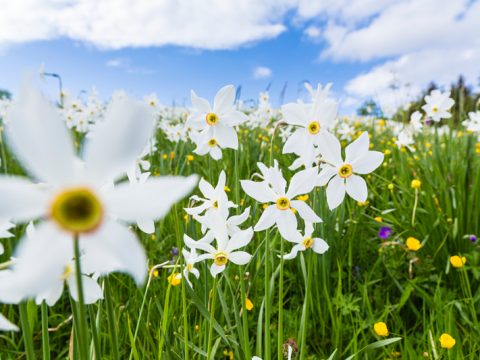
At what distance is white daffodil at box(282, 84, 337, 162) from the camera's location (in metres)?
1.12

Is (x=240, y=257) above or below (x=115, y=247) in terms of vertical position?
below

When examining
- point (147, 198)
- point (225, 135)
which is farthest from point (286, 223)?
point (147, 198)

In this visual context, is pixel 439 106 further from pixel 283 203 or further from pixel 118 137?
pixel 118 137

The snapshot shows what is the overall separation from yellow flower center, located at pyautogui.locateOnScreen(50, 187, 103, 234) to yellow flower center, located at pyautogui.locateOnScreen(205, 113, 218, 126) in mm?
954

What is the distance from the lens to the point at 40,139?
0.44 m

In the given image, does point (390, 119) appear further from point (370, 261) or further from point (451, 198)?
point (370, 261)

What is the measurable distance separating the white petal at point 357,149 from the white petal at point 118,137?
0.79 metres

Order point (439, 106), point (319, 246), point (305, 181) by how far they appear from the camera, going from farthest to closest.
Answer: point (439, 106) → point (319, 246) → point (305, 181)

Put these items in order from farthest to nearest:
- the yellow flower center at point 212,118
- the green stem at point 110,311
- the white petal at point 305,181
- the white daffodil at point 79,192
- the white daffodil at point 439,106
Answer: the white daffodil at point 439,106, the yellow flower center at point 212,118, the white petal at point 305,181, the green stem at point 110,311, the white daffodil at point 79,192

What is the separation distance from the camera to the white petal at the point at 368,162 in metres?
1.13

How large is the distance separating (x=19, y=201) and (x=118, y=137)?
0.12 m

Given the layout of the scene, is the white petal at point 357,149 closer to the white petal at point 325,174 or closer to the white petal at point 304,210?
the white petal at point 325,174

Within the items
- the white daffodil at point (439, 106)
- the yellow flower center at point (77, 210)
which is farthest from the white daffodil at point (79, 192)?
the white daffodil at point (439, 106)

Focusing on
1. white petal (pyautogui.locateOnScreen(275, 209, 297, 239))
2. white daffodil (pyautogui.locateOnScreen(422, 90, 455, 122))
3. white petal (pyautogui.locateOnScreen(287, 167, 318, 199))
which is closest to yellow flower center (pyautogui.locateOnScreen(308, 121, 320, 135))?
white petal (pyautogui.locateOnScreen(287, 167, 318, 199))
